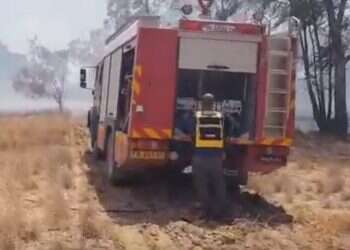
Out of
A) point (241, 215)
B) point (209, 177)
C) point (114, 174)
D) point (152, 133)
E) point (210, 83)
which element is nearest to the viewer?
point (209, 177)

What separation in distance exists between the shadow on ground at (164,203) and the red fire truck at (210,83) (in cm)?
58

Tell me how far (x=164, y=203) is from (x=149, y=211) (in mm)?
754

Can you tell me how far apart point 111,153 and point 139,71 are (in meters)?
2.99

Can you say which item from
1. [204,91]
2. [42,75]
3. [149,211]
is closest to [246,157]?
[204,91]

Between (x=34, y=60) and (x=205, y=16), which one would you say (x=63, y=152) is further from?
(x=34, y=60)

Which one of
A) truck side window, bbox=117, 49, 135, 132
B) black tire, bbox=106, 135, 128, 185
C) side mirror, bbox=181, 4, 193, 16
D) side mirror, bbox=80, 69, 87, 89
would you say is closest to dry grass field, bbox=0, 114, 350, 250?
black tire, bbox=106, 135, 128, 185

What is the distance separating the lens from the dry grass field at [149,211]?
9523 millimetres

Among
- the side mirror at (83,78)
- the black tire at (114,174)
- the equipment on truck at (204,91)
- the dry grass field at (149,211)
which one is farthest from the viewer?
the side mirror at (83,78)

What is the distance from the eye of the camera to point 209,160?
1103 cm

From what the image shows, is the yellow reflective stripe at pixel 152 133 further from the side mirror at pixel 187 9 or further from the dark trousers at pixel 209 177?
the side mirror at pixel 187 9

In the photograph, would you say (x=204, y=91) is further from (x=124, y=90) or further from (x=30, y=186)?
(x=30, y=186)

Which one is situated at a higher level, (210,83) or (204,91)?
(210,83)

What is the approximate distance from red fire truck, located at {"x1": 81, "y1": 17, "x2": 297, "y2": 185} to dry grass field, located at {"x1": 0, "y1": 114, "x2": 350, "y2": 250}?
813 mm

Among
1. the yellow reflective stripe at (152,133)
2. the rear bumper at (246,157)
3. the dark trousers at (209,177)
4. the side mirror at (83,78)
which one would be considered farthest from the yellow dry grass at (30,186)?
the side mirror at (83,78)
